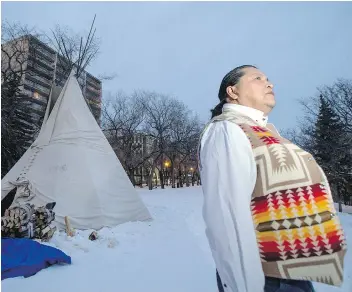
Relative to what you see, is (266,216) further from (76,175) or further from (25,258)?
(76,175)

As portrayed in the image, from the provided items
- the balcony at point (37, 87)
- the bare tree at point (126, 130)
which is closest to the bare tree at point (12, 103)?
the bare tree at point (126, 130)

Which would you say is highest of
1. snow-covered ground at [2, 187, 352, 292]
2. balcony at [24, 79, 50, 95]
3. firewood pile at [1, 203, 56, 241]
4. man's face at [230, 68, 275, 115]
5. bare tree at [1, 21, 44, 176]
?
balcony at [24, 79, 50, 95]

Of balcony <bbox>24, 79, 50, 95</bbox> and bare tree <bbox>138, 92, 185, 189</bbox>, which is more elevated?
balcony <bbox>24, 79, 50, 95</bbox>

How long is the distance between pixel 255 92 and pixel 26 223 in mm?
4398

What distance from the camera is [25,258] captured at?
3234 mm

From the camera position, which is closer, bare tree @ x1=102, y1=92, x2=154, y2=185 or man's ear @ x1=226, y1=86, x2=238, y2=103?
man's ear @ x1=226, y1=86, x2=238, y2=103

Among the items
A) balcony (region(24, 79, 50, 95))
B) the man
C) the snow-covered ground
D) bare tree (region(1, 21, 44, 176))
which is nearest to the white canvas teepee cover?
the snow-covered ground

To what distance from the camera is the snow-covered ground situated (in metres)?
2.92

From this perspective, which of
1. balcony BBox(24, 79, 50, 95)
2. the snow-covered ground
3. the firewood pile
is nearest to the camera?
the snow-covered ground

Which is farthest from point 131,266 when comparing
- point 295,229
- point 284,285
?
point 295,229

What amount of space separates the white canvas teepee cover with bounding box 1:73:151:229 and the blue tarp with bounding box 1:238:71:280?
2.20 meters

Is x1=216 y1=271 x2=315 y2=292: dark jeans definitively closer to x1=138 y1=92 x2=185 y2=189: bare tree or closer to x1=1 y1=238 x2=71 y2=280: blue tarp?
x1=1 y1=238 x2=71 y2=280: blue tarp

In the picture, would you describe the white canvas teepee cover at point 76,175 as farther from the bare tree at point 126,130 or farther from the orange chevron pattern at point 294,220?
the bare tree at point 126,130

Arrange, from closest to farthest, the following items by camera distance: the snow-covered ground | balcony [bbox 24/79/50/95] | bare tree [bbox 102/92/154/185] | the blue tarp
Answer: the snow-covered ground → the blue tarp → bare tree [bbox 102/92/154/185] → balcony [bbox 24/79/50/95]
